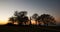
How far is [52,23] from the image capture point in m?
73.2

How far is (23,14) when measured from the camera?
69438 millimetres

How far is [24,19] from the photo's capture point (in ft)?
227

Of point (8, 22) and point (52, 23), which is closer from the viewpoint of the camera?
point (8, 22)

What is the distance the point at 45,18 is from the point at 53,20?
4382mm

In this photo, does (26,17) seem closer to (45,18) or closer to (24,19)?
(24,19)

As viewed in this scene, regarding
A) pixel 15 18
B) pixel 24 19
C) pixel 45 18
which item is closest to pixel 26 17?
pixel 24 19

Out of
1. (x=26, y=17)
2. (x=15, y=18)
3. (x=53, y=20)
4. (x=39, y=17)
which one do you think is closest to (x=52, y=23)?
(x=53, y=20)

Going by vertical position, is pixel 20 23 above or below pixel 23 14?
below

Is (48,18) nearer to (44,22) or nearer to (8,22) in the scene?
(44,22)

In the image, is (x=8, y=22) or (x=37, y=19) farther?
(x=37, y=19)

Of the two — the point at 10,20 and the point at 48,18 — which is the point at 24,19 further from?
the point at 48,18

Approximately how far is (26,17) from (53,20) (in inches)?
577

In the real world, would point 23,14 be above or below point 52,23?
above

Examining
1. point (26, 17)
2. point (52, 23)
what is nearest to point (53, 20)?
point (52, 23)
